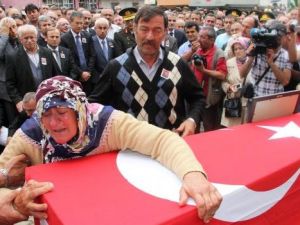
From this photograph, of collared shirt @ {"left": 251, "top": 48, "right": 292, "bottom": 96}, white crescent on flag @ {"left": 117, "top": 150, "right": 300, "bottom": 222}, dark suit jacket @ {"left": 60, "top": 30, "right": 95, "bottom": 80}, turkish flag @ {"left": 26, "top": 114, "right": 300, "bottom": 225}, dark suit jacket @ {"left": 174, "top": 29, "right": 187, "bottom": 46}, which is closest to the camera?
turkish flag @ {"left": 26, "top": 114, "right": 300, "bottom": 225}

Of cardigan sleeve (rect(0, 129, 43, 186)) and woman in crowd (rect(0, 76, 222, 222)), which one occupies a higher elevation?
woman in crowd (rect(0, 76, 222, 222))

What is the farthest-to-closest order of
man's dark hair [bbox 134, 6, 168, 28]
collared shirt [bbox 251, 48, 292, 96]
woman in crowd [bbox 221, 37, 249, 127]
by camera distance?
A: woman in crowd [bbox 221, 37, 249, 127], collared shirt [bbox 251, 48, 292, 96], man's dark hair [bbox 134, 6, 168, 28]

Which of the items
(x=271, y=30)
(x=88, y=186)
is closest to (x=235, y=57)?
(x=271, y=30)

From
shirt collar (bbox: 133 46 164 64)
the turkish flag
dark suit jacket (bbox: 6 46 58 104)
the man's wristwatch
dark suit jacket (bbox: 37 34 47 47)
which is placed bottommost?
dark suit jacket (bbox: 6 46 58 104)

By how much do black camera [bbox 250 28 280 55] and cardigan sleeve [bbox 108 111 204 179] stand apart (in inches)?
78.8

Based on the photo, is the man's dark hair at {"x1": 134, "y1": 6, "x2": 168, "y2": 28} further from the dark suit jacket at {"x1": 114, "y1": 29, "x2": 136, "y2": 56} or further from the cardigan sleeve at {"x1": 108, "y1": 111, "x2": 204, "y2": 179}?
the dark suit jacket at {"x1": 114, "y1": 29, "x2": 136, "y2": 56}

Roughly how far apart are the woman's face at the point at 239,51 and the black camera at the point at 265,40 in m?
1.17

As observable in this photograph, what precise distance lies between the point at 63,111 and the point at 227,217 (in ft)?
2.55

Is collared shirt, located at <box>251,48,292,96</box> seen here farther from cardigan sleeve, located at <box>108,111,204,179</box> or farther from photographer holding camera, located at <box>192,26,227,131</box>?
cardigan sleeve, located at <box>108,111,204,179</box>

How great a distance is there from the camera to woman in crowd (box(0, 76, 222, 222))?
1492mm

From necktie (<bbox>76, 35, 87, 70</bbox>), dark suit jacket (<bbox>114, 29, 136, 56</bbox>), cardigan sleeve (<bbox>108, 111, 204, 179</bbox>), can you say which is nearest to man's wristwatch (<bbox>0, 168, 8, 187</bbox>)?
cardigan sleeve (<bbox>108, 111, 204, 179</bbox>)

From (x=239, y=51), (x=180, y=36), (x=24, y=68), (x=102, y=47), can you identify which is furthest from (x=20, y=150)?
(x=180, y=36)

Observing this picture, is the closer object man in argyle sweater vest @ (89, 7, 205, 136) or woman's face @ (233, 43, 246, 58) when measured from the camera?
man in argyle sweater vest @ (89, 7, 205, 136)

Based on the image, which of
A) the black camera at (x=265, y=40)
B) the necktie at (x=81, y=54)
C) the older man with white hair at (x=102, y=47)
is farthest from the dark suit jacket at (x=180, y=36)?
the black camera at (x=265, y=40)
